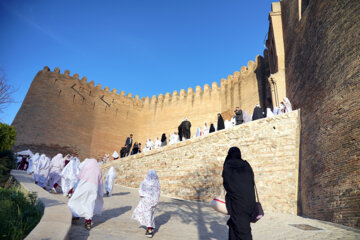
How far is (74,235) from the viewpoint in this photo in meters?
3.49

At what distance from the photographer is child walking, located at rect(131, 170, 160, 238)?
4426mm

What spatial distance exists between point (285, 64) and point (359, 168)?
9.63 metres

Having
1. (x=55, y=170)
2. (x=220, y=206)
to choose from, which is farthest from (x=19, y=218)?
(x=55, y=170)

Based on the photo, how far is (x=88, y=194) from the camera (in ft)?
14.9

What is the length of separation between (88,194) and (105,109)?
25.0 metres

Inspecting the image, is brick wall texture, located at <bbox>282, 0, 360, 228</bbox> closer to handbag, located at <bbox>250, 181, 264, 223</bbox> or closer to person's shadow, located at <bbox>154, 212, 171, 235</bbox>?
handbag, located at <bbox>250, 181, 264, 223</bbox>

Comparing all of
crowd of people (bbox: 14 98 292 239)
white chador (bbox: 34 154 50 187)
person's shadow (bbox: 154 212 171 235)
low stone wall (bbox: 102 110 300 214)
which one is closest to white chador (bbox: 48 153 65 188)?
crowd of people (bbox: 14 98 292 239)

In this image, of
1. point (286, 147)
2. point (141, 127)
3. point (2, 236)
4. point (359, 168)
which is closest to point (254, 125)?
point (286, 147)

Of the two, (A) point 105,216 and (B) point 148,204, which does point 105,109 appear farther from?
(B) point 148,204

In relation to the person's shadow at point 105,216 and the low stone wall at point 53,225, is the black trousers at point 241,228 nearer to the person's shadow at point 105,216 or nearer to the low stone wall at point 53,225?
the low stone wall at point 53,225

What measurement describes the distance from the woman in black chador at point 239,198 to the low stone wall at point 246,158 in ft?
19.7

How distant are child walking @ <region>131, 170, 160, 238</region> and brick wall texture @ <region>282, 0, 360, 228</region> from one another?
4107 mm

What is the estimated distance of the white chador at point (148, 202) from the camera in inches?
176

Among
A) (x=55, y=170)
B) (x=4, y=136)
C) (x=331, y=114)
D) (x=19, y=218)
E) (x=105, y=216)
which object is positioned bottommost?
(x=105, y=216)
